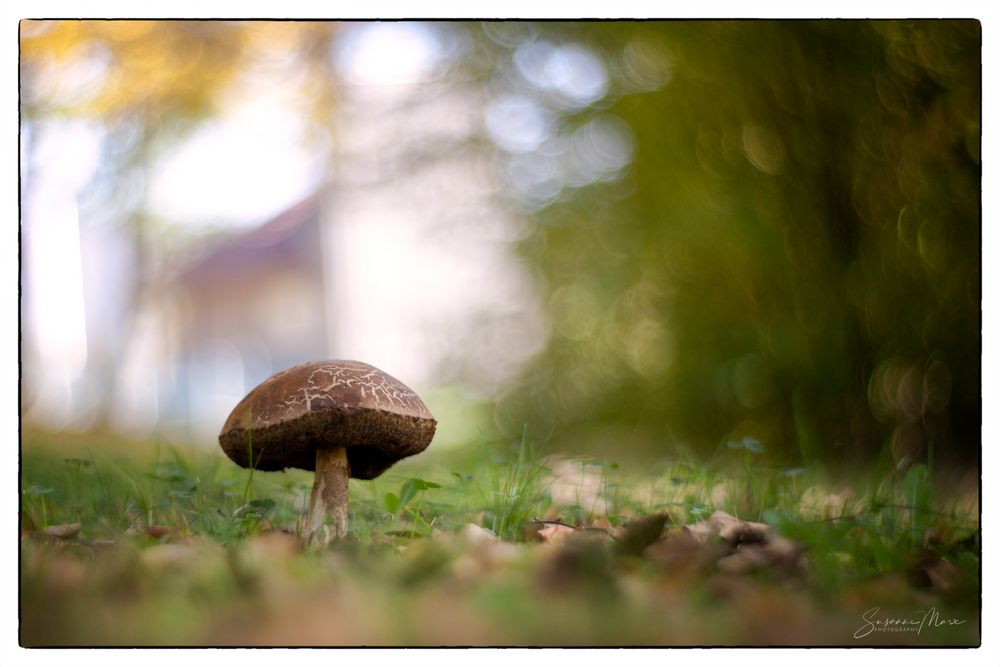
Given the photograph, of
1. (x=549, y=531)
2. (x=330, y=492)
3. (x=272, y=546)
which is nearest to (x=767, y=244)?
(x=549, y=531)

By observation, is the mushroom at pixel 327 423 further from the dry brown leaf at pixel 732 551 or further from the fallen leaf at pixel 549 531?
the dry brown leaf at pixel 732 551

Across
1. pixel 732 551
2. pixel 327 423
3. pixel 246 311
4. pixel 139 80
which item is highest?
pixel 139 80

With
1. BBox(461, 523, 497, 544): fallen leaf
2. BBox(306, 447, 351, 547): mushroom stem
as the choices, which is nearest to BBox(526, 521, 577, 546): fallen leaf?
BBox(461, 523, 497, 544): fallen leaf

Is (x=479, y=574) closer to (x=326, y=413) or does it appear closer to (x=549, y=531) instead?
(x=549, y=531)

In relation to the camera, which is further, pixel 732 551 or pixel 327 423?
pixel 327 423

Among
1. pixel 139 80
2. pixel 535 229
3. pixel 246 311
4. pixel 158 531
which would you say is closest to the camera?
pixel 158 531
